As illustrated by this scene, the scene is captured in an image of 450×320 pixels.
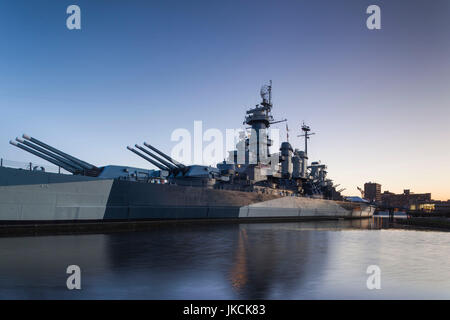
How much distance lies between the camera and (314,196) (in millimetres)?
50594

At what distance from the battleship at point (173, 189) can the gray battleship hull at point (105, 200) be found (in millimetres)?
44

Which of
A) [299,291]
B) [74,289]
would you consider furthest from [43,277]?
[299,291]

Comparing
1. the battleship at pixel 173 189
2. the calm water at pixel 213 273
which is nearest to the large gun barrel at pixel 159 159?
the battleship at pixel 173 189

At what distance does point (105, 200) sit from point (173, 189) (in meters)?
6.27

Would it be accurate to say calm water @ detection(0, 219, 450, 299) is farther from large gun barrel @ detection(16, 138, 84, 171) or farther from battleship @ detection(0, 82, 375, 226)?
large gun barrel @ detection(16, 138, 84, 171)

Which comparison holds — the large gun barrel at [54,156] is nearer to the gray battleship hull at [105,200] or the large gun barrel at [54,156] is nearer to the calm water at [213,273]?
the gray battleship hull at [105,200]

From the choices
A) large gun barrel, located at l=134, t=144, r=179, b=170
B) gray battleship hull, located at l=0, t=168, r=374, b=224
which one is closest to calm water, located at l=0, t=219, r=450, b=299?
gray battleship hull, located at l=0, t=168, r=374, b=224

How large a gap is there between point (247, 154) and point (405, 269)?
32491 millimetres

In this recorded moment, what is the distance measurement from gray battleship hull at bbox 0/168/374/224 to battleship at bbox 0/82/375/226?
0.04 metres

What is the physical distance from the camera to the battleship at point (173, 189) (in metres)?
17.5

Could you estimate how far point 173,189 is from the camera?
84.2ft

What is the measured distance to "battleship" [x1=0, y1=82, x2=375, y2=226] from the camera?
17.5 meters

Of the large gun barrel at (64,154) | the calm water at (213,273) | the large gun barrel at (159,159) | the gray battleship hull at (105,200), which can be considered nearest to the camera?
the calm water at (213,273)

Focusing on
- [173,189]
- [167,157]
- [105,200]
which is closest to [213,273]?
[105,200]
